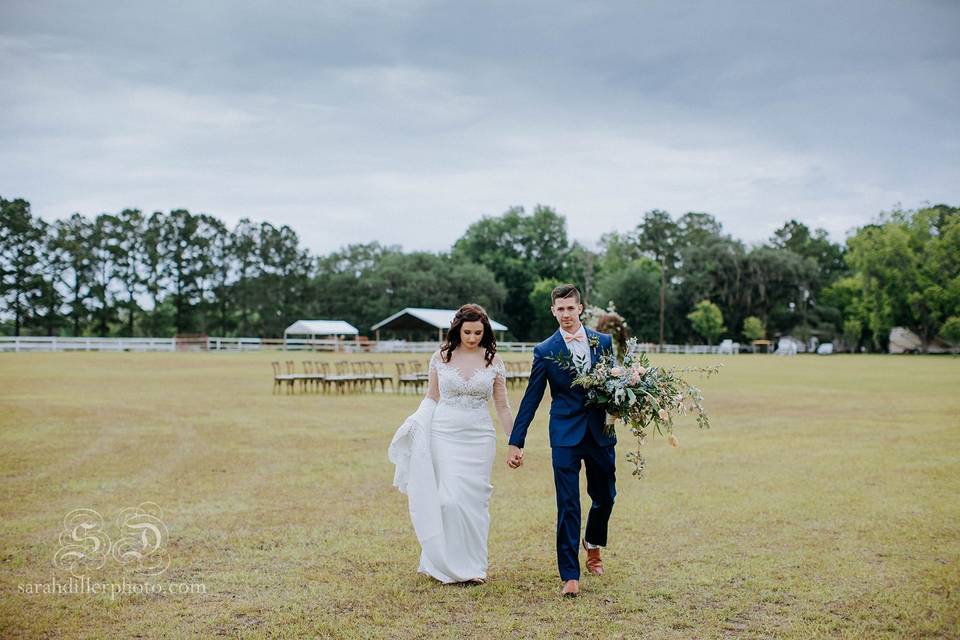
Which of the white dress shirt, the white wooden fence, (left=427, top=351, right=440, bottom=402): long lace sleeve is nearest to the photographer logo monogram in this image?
(left=427, top=351, right=440, bottom=402): long lace sleeve

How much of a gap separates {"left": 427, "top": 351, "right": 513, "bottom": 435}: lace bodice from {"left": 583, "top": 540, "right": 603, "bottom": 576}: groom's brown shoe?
1.14 metres

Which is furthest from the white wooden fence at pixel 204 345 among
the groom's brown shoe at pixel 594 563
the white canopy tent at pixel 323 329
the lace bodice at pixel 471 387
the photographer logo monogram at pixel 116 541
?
the groom's brown shoe at pixel 594 563

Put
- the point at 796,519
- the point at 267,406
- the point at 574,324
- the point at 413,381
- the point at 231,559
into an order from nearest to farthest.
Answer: the point at 574,324, the point at 231,559, the point at 796,519, the point at 267,406, the point at 413,381

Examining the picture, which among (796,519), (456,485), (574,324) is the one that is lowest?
(796,519)

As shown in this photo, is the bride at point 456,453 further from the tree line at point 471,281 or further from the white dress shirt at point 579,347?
the tree line at point 471,281

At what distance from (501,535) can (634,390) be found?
252cm

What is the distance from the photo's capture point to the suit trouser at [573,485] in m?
5.52

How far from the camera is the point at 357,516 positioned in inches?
316

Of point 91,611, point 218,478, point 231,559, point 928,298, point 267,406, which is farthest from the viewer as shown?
point 928,298

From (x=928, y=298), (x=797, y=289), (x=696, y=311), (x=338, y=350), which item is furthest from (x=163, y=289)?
(x=928, y=298)

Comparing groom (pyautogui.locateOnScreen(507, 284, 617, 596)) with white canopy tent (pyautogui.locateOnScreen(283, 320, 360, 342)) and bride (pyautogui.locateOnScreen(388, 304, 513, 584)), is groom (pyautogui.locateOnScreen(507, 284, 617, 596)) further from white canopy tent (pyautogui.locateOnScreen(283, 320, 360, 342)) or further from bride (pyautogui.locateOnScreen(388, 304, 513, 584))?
white canopy tent (pyautogui.locateOnScreen(283, 320, 360, 342))

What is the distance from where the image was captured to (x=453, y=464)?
586cm

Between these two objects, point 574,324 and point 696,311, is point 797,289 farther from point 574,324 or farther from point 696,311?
point 574,324

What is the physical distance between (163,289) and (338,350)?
26327 millimetres
